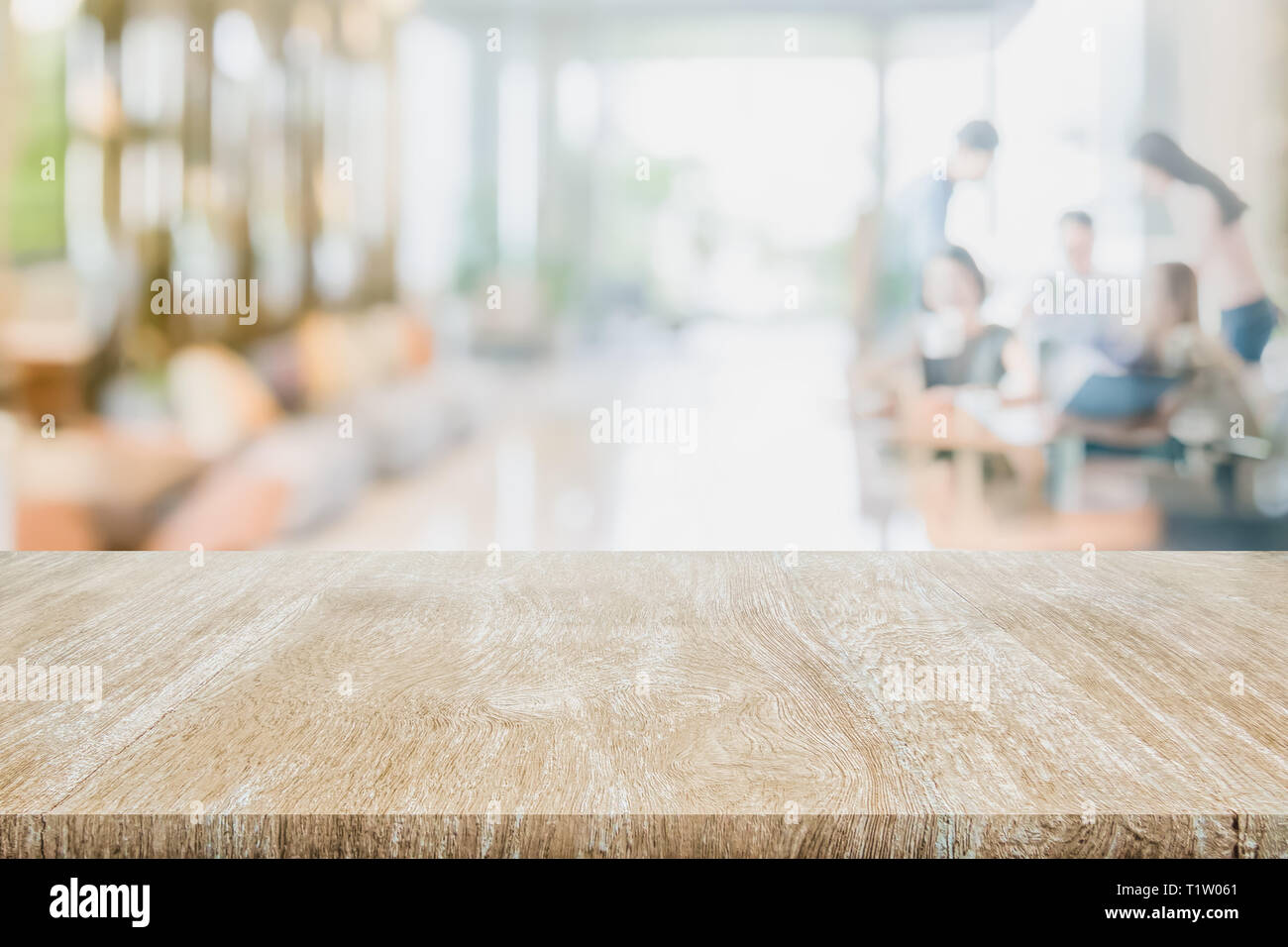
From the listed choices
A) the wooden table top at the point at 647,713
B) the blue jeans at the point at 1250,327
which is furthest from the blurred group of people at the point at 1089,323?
the wooden table top at the point at 647,713

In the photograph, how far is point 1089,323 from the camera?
3182 mm

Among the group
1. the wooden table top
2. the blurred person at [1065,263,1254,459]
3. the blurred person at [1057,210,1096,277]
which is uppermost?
the blurred person at [1057,210,1096,277]

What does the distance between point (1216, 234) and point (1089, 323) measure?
1.47ft

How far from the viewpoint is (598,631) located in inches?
27.1

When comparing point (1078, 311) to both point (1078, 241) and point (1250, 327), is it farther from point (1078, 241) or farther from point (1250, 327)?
point (1250, 327)

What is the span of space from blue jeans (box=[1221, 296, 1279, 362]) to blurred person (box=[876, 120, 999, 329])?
0.81m

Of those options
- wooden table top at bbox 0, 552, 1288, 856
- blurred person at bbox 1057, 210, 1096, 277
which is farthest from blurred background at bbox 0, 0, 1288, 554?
wooden table top at bbox 0, 552, 1288, 856

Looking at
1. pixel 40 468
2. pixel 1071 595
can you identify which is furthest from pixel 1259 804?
pixel 40 468

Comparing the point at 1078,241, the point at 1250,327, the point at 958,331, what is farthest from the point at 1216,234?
the point at 958,331

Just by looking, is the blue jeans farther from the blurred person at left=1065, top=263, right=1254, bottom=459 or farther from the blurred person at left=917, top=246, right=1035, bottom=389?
the blurred person at left=917, top=246, right=1035, bottom=389

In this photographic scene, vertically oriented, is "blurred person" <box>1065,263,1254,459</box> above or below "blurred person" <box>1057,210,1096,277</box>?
below

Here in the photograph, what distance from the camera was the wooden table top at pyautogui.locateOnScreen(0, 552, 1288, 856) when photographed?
0.44 meters

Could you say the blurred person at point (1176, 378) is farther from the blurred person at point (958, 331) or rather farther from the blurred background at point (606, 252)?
the blurred person at point (958, 331)

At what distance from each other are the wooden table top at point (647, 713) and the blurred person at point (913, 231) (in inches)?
95.3
